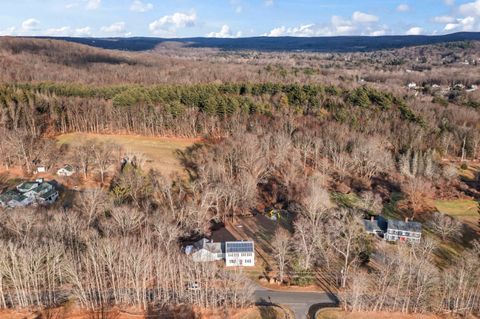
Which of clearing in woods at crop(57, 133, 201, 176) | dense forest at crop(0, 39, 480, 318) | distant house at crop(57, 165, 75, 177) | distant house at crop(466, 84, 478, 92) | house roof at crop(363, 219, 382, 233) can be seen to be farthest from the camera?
distant house at crop(466, 84, 478, 92)

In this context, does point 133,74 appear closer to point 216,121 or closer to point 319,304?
point 216,121

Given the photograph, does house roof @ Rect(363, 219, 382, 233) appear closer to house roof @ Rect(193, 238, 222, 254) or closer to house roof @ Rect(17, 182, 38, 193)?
house roof @ Rect(193, 238, 222, 254)

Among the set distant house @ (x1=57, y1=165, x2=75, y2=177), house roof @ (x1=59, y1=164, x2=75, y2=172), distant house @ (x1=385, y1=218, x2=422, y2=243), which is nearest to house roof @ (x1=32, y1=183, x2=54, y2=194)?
distant house @ (x1=57, y1=165, x2=75, y2=177)

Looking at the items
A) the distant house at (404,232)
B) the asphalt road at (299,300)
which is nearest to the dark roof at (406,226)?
the distant house at (404,232)

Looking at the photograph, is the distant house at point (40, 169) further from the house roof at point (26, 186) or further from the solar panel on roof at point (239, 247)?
the solar panel on roof at point (239, 247)

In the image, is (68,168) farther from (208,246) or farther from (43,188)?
(208,246)

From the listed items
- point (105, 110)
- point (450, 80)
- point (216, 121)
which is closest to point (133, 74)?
point (105, 110)

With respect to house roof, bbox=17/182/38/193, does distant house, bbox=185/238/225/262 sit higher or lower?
lower
